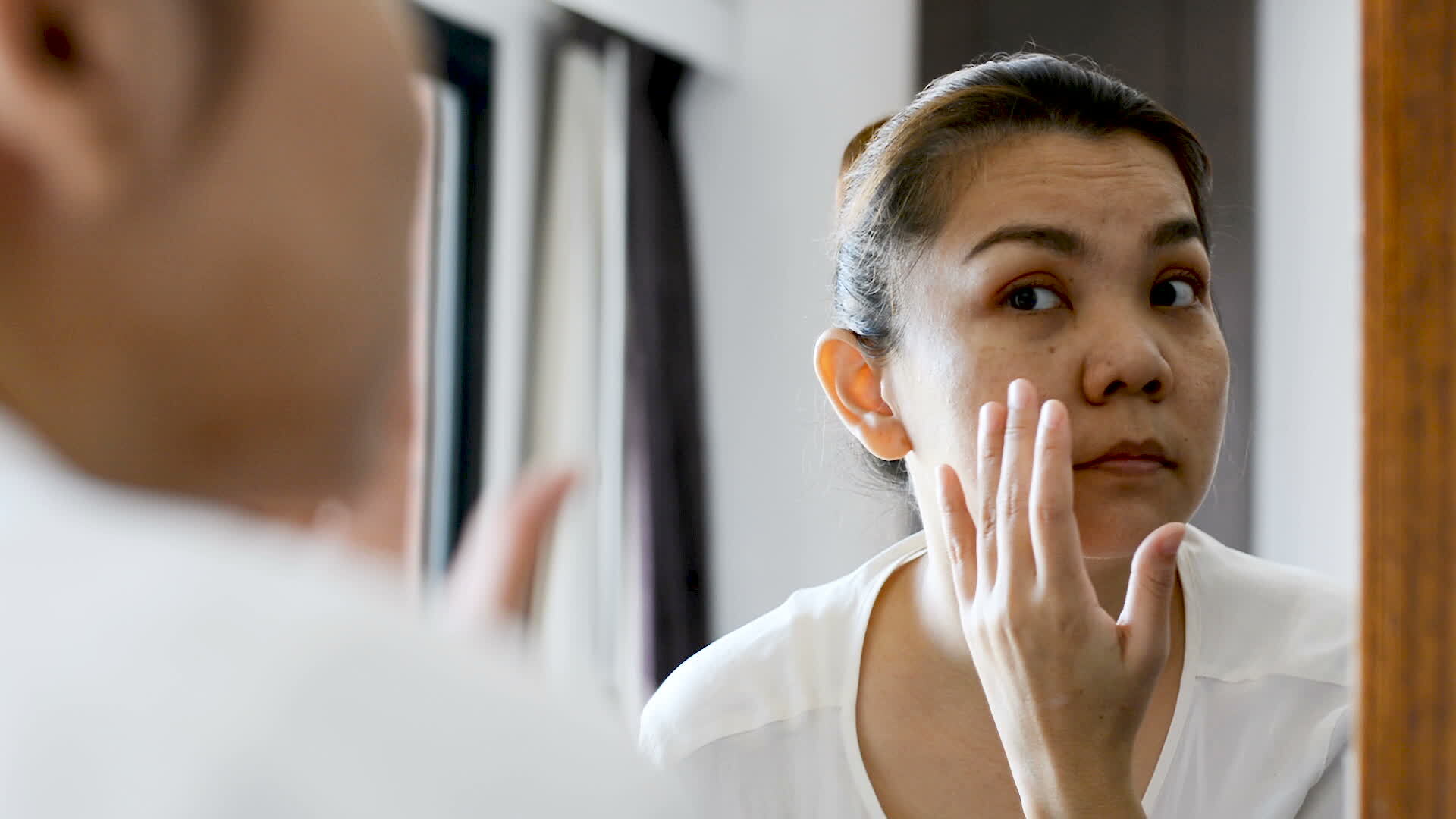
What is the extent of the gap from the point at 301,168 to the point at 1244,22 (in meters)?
1.99

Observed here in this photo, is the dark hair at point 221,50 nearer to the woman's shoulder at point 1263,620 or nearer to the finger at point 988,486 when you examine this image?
the finger at point 988,486

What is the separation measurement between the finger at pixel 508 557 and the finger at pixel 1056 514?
0.45m

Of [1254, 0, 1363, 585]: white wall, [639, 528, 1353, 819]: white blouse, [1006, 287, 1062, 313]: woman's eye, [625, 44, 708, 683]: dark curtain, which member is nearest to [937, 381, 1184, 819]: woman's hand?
[1006, 287, 1062, 313]: woman's eye

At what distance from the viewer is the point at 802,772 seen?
908 mm

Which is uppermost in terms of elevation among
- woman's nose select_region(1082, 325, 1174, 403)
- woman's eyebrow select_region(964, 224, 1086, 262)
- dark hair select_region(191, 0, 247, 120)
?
woman's eyebrow select_region(964, 224, 1086, 262)

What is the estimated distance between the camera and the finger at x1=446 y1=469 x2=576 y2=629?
0.86ft

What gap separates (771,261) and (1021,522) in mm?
1638

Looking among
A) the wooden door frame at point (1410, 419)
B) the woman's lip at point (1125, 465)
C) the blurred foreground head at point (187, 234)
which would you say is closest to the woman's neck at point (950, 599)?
the woman's lip at point (1125, 465)

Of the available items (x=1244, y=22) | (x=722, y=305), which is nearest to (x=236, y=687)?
(x=1244, y=22)

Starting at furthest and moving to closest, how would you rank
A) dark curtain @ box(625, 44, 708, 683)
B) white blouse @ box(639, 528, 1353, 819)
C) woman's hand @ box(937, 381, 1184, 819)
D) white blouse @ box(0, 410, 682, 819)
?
dark curtain @ box(625, 44, 708, 683) < white blouse @ box(639, 528, 1353, 819) < woman's hand @ box(937, 381, 1184, 819) < white blouse @ box(0, 410, 682, 819)

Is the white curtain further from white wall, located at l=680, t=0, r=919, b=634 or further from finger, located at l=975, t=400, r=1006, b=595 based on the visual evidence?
finger, located at l=975, t=400, r=1006, b=595

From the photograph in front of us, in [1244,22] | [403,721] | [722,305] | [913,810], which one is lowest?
[913,810]

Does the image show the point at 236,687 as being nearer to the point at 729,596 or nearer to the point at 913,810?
the point at 913,810

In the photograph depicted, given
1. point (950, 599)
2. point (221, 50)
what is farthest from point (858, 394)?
point (221, 50)
